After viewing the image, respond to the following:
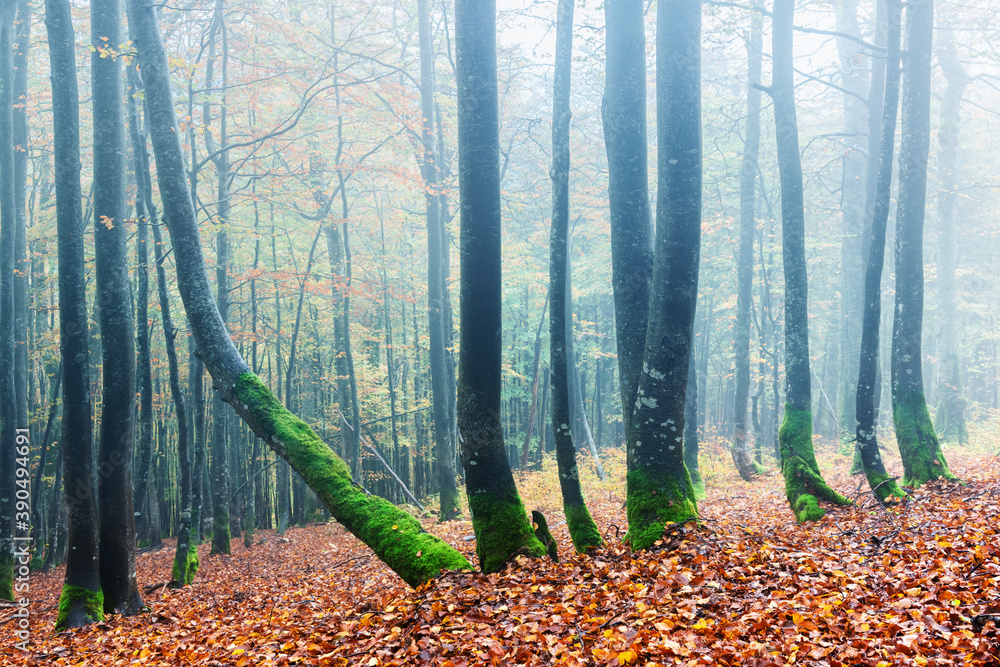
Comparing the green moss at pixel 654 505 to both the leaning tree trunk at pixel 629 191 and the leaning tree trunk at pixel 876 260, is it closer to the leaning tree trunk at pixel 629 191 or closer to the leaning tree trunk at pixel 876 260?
the leaning tree trunk at pixel 629 191

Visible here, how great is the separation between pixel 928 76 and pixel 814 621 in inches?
310

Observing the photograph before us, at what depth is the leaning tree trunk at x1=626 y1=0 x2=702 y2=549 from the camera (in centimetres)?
539

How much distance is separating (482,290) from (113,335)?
4.96 meters

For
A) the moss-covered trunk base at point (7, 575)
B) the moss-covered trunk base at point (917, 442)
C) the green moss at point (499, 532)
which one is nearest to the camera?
the green moss at point (499, 532)

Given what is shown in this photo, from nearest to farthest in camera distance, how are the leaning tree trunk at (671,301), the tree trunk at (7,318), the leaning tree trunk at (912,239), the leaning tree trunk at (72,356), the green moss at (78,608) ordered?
the leaning tree trunk at (671,301)
the green moss at (78,608)
the leaning tree trunk at (72,356)
the leaning tree trunk at (912,239)
the tree trunk at (7,318)

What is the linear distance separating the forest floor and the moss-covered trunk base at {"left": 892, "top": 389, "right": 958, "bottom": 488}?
42 cm

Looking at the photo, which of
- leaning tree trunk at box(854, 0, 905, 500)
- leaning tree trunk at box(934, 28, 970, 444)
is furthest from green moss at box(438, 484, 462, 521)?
leaning tree trunk at box(934, 28, 970, 444)

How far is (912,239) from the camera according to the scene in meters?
8.09

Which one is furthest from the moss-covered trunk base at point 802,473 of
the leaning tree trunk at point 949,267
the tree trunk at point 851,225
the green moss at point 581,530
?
the leaning tree trunk at point 949,267

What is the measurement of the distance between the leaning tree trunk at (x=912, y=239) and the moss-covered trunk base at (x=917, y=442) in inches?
0.4

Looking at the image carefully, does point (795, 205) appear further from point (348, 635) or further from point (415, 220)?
point (415, 220)

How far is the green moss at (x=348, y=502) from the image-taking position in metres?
5.14

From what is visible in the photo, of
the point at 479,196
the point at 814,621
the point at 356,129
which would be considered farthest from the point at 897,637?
the point at 356,129

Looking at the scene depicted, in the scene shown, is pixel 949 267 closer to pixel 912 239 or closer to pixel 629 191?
pixel 912 239
